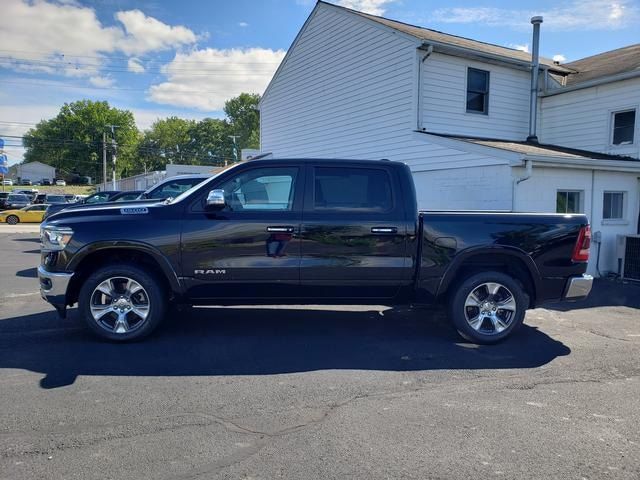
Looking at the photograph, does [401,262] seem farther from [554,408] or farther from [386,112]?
[386,112]

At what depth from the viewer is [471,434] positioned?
128 inches

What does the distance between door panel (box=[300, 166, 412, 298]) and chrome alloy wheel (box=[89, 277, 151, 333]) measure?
5.74ft

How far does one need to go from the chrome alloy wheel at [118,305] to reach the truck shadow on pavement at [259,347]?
0.22m

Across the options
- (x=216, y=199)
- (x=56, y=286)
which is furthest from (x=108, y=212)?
(x=216, y=199)

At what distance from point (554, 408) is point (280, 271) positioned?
2.83 m

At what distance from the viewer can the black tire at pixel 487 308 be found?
17.3 ft

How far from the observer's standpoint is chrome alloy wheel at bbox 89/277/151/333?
495 centimetres

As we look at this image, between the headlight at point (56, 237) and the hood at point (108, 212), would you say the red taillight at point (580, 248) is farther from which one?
the headlight at point (56, 237)

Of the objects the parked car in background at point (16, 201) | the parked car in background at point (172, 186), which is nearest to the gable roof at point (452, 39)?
the parked car in background at point (172, 186)

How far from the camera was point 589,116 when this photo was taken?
13.6m

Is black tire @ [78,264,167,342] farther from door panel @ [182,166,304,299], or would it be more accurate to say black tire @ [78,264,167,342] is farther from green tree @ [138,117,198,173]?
green tree @ [138,117,198,173]

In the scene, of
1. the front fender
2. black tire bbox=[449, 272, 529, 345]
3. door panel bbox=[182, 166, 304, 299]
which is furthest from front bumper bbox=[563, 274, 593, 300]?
the front fender

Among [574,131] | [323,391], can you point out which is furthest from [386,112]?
[323,391]

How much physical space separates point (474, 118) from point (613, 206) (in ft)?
14.7
